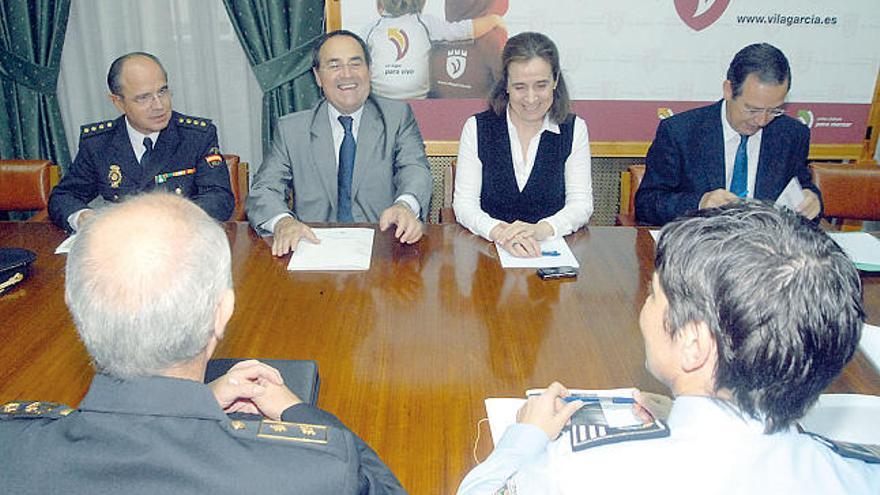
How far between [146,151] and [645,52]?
8.03 ft

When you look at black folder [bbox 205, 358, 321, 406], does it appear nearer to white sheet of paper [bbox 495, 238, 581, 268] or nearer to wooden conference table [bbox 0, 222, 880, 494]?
wooden conference table [bbox 0, 222, 880, 494]

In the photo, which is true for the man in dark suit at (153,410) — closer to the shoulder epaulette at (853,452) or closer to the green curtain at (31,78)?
the shoulder epaulette at (853,452)

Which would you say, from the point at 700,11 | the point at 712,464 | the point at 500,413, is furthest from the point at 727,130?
the point at 712,464

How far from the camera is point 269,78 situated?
3.81m

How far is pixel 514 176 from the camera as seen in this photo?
2.79 meters

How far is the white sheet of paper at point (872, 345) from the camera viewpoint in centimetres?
156

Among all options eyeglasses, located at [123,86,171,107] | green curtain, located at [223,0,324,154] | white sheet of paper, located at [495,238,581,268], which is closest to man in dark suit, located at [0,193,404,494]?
white sheet of paper, located at [495,238,581,268]

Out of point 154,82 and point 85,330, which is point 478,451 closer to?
point 85,330

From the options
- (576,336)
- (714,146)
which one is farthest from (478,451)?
(714,146)

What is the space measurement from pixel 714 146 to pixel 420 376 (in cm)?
176

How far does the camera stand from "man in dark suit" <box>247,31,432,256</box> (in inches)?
107

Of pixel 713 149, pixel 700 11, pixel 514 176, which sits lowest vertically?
pixel 514 176

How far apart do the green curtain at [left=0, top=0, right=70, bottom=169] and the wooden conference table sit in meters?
2.00

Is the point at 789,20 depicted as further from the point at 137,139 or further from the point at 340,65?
the point at 137,139
